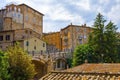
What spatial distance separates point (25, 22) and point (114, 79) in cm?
6184

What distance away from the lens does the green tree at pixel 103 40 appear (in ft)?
157

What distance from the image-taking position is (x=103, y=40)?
1913 inches

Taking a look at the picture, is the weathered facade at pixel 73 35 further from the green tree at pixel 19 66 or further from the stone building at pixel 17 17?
the green tree at pixel 19 66

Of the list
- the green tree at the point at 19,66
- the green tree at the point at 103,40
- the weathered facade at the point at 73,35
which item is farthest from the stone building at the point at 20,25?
the green tree at the point at 19,66

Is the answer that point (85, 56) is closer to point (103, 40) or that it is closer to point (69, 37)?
point (103, 40)

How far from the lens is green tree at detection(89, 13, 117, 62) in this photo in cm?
4778

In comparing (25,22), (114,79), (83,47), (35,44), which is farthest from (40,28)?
(114,79)

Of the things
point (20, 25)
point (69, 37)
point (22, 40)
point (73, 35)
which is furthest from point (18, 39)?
point (73, 35)

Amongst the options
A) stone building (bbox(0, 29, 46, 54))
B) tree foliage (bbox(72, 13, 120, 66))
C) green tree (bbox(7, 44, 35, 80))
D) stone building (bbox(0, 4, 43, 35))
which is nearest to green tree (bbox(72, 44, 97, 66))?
tree foliage (bbox(72, 13, 120, 66))

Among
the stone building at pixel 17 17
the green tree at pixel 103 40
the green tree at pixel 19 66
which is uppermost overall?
the stone building at pixel 17 17

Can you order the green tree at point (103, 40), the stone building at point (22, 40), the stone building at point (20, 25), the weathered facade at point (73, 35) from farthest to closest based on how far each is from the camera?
the weathered facade at point (73, 35) → the stone building at point (20, 25) → the stone building at point (22, 40) → the green tree at point (103, 40)

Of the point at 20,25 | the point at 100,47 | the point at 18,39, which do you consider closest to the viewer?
the point at 100,47

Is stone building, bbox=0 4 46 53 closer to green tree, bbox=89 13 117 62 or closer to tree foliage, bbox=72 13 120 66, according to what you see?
tree foliage, bbox=72 13 120 66

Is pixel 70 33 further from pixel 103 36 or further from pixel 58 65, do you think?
pixel 103 36
